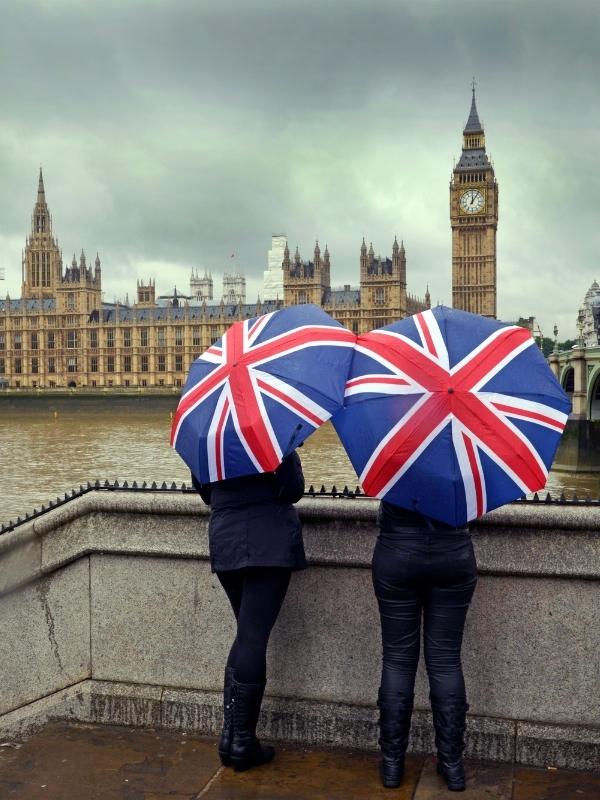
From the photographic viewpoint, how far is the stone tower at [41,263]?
8788 cm

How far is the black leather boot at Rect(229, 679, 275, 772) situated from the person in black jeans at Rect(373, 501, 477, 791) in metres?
0.42

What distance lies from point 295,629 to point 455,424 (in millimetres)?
1132

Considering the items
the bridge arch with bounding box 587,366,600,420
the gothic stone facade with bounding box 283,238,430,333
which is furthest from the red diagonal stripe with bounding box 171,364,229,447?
the gothic stone facade with bounding box 283,238,430,333

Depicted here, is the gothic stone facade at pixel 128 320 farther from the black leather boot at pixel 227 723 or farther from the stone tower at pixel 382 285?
the black leather boot at pixel 227 723

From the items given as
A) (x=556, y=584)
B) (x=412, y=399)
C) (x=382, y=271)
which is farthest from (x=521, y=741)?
(x=382, y=271)

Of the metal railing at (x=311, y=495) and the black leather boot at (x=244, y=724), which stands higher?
the metal railing at (x=311, y=495)

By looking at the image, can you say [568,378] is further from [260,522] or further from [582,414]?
[260,522]

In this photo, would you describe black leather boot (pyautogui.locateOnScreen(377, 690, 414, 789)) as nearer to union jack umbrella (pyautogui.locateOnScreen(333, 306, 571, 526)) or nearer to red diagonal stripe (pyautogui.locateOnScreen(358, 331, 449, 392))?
union jack umbrella (pyautogui.locateOnScreen(333, 306, 571, 526))

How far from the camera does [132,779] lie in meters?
3.12

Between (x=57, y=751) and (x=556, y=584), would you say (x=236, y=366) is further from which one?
(x=57, y=751)

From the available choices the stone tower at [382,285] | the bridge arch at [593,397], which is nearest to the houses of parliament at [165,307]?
the stone tower at [382,285]

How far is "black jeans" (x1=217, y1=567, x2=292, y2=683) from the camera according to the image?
3.13m

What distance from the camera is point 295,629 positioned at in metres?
3.50

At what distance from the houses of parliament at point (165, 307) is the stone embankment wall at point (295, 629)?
72.4m
